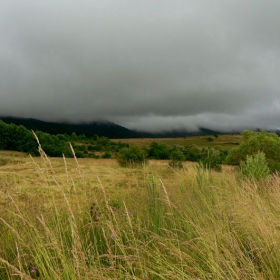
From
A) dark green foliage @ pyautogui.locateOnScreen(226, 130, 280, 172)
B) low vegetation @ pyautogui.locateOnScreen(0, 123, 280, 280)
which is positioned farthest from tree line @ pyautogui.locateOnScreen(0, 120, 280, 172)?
low vegetation @ pyautogui.locateOnScreen(0, 123, 280, 280)

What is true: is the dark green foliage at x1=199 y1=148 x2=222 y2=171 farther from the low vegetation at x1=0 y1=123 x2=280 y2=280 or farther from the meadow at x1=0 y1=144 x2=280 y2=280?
the meadow at x1=0 y1=144 x2=280 y2=280

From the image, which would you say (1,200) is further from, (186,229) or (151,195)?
(186,229)

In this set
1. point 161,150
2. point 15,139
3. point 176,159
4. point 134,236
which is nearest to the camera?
point 134,236

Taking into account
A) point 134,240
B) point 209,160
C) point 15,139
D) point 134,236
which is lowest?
point 15,139

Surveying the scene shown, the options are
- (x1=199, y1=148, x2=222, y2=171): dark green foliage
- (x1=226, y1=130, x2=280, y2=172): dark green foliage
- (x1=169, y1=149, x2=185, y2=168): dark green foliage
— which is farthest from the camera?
(x1=226, y1=130, x2=280, y2=172): dark green foliage

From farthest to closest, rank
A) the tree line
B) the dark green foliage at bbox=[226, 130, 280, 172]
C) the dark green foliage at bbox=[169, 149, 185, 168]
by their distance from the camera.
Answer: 1. the dark green foliage at bbox=[226, 130, 280, 172]
2. the tree line
3. the dark green foliage at bbox=[169, 149, 185, 168]

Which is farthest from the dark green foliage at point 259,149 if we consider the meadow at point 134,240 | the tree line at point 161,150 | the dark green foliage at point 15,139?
the dark green foliage at point 15,139

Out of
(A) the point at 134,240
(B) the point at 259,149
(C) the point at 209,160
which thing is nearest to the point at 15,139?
(B) the point at 259,149

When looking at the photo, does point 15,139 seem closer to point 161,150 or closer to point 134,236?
point 161,150

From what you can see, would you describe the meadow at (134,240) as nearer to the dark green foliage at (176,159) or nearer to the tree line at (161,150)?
the tree line at (161,150)

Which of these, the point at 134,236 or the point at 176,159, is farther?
the point at 176,159

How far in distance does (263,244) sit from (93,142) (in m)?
65.0

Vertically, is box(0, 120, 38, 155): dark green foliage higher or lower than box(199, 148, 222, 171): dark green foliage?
lower

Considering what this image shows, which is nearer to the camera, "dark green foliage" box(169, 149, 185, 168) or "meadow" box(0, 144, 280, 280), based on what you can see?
"meadow" box(0, 144, 280, 280)
